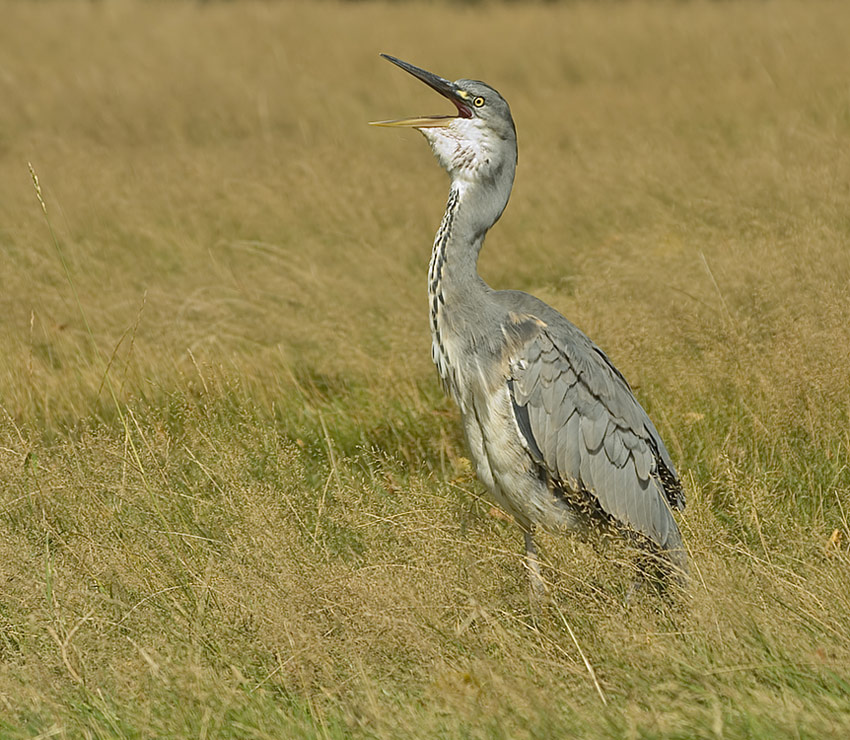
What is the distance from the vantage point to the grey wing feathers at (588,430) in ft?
13.5

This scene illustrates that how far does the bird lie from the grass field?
0.22m

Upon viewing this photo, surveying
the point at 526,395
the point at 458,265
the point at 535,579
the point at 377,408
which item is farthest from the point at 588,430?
the point at 377,408

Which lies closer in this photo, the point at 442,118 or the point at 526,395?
the point at 526,395

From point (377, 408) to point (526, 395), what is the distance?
1390 mm

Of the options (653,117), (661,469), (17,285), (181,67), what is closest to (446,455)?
(661,469)

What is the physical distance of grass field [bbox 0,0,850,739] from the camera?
3305mm

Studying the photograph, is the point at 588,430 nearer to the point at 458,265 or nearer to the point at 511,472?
the point at 511,472

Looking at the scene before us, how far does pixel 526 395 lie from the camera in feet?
13.4

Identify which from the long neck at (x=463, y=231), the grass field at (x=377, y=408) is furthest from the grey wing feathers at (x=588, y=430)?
the long neck at (x=463, y=231)

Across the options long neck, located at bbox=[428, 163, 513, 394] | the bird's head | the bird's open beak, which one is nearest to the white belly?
long neck, located at bbox=[428, 163, 513, 394]

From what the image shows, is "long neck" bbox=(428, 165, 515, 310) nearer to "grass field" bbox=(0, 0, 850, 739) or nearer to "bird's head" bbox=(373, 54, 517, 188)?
"bird's head" bbox=(373, 54, 517, 188)

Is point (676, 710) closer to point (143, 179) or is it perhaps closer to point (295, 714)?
point (295, 714)

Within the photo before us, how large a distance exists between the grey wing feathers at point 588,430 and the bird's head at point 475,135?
647 mm

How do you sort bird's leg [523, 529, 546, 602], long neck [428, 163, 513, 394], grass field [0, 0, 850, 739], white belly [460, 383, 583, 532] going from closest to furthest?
grass field [0, 0, 850, 739]
bird's leg [523, 529, 546, 602]
white belly [460, 383, 583, 532]
long neck [428, 163, 513, 394]
